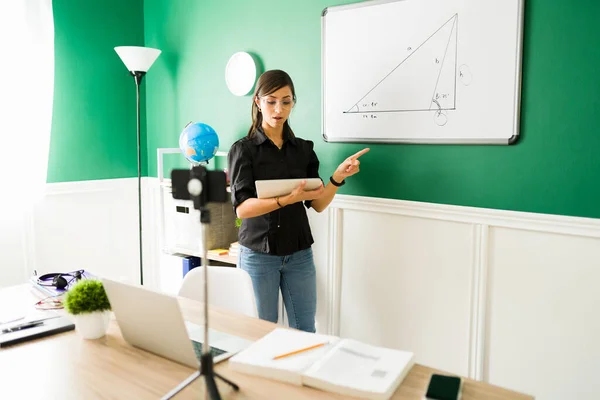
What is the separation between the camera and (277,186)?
7.27ft

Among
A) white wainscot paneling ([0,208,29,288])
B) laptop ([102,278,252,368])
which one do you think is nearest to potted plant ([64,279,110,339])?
laptop ([102,278,252,368])

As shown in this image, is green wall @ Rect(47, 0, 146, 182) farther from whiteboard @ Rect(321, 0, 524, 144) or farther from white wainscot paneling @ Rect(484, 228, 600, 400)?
white wainscot paneling @ Rect(484, 228, 600, 400)

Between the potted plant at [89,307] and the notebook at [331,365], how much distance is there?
1.50 feet

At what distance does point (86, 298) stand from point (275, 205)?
2.98 feet

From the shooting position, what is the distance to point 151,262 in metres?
3.91

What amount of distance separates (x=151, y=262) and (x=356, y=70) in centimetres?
218

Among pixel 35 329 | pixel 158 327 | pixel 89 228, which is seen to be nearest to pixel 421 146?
pixel 158 327

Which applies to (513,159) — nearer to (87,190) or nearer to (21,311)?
(21,311)

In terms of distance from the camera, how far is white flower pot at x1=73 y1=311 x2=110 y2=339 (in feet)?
5.05

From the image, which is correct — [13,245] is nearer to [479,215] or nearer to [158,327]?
[158,327]

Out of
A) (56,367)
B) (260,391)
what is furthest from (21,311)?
(260,391)

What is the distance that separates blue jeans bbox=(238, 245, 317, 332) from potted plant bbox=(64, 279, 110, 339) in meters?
0.88

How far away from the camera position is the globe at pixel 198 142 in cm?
289

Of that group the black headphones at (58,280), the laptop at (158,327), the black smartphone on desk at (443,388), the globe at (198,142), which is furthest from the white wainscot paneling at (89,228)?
the black smartphone on desk at (443,388)
